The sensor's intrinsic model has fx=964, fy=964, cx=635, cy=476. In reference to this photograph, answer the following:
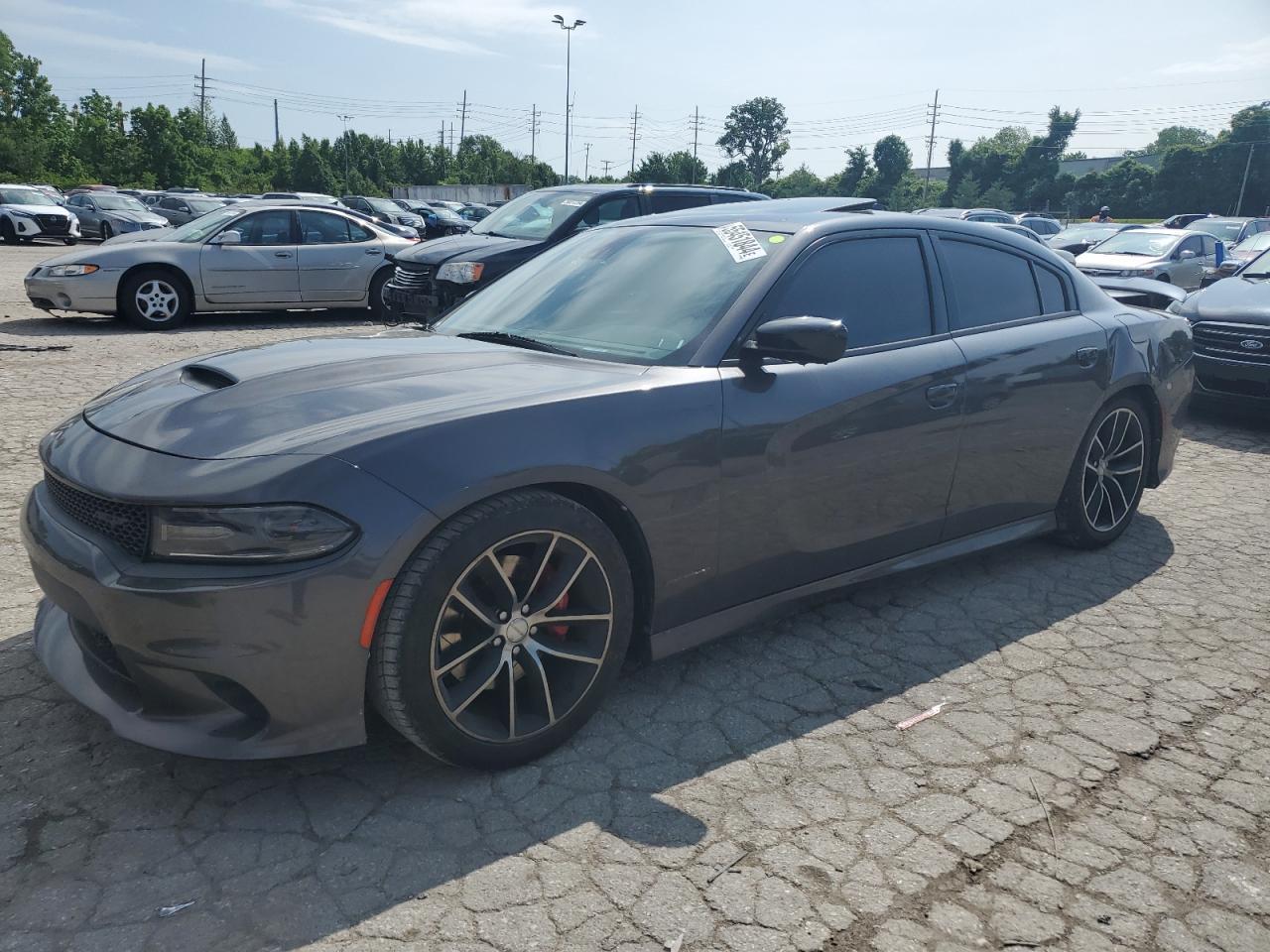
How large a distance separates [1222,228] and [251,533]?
2247 cm

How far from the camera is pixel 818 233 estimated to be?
3510 millimetres

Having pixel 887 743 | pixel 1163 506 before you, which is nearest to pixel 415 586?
pixel 887 743

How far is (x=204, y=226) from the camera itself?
442 inches

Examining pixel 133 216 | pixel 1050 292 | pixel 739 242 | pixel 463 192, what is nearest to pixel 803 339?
pixel 739 242

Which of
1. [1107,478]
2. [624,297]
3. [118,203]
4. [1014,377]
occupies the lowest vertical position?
[1107,478]

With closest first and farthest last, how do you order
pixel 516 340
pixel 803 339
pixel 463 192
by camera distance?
pixel 803 339 → pixel 516 340 → pixel 463 192

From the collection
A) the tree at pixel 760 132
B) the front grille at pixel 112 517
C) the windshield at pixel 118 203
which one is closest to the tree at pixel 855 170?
the tree at pixel 760 132

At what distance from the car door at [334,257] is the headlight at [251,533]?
10.0 meters

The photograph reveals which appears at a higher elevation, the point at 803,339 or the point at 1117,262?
the point at 1117,262

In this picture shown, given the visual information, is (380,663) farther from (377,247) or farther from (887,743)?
(377,247)

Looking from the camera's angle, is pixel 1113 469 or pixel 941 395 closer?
pixel 941 395

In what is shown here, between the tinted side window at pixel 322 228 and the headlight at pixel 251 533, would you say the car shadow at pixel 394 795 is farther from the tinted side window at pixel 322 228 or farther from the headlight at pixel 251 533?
the tinted side window at pixel 322 228

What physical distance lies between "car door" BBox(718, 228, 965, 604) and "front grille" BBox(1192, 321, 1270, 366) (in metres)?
5.06

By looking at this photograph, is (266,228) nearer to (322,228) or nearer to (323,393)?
(322,228)
